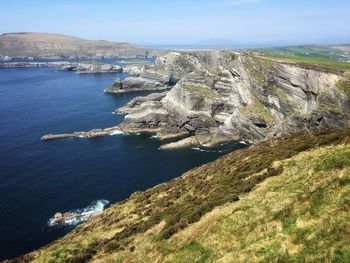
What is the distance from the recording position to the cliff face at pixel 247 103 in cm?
10462

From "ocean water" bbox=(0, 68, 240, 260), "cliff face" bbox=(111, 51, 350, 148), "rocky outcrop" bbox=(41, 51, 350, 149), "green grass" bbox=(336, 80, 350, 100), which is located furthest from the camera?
"rocky outcrop" bbox=(41, 51, 350, 149)

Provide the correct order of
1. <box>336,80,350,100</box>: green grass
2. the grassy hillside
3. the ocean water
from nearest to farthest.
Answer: the grassy hillside < the ocean water < <box>336,80,350,100</box>: green grass

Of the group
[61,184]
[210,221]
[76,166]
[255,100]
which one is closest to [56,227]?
[61,184]

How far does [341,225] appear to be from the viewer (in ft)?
69.5

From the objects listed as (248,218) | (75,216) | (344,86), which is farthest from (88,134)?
(248,218)

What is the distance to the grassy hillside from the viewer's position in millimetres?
22266

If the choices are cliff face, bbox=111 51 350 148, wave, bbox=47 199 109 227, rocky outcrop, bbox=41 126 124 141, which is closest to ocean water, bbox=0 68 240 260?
wave, bbox=47 199 109 227

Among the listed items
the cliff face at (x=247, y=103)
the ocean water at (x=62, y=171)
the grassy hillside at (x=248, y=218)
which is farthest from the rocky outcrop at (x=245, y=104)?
the grassy hillside at (x=248, y=218)

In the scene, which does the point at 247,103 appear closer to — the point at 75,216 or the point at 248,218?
the point at 75,216

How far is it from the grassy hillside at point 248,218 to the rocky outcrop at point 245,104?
61109mm

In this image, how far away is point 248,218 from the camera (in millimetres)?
29125

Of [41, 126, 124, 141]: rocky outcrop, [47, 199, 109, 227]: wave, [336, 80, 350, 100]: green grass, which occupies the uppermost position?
[336, 80, 350, 100]: green grass

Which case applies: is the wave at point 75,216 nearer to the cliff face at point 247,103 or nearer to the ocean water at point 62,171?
the ocean water at point 62,171

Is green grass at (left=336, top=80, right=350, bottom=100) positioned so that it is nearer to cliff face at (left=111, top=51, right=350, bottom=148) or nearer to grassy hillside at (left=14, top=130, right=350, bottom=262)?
cliff face at (left=111, top=51, right=350, bottom=148)
